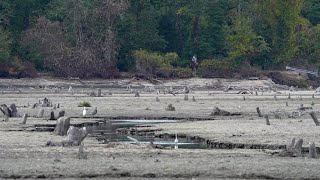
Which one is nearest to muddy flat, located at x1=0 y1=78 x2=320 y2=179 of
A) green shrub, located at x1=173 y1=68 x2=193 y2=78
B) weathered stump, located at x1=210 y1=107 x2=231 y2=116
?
weathered stump, located at x1=210 y1=107 x2=231 y2=116

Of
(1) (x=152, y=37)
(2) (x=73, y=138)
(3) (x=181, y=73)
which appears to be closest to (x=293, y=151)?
(2) (x=73, y=138)

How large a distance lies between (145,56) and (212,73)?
270 inches

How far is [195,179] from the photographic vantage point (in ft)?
73.7

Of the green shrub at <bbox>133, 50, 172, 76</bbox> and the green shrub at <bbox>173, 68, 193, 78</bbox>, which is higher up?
the green shrub at <bbox>133, 50, 172, 76</bbox>

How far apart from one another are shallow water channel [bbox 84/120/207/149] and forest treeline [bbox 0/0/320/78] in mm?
42304

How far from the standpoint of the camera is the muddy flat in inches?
928

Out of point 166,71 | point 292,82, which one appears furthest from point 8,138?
point 292,82

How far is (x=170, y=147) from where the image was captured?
31.2m

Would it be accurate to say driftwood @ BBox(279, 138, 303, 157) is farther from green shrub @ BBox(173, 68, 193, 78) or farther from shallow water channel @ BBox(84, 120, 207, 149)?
green shrub @ BBox(173, 68, 193, 78)

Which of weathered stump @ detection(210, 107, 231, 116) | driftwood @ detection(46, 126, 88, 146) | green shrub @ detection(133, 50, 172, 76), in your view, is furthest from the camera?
green shrub @ detection(133, 50, 172, 76)

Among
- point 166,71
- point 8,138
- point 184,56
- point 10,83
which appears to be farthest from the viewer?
point 184,56

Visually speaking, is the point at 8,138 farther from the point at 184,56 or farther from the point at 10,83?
the point at 184,56

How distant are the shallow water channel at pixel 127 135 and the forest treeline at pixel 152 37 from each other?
1666 inches

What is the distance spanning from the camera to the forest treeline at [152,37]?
89.2 m
